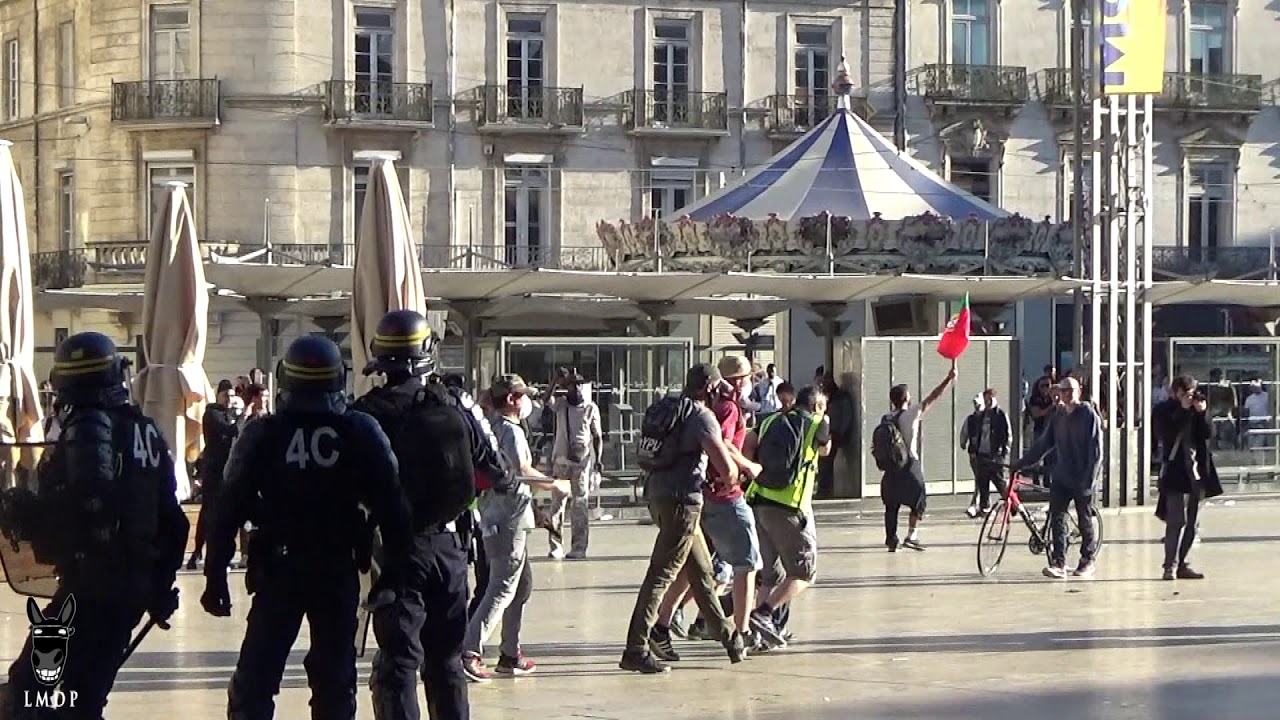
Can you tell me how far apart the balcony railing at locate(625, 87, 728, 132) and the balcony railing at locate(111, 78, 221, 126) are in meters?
8.16

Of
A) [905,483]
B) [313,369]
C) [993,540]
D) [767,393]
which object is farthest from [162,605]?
[767,393]

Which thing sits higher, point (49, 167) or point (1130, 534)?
point (49, 167)

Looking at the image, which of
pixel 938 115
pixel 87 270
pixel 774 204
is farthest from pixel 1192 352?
pixel 87 270

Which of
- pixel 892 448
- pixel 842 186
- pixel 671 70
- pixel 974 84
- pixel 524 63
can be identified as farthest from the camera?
pixel 974 84

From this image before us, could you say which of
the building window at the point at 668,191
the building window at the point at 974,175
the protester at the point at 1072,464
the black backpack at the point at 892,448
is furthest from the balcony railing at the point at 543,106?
the protester at the point at 1072,464

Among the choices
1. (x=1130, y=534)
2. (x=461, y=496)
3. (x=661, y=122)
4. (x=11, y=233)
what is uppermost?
(x=661, y=122)

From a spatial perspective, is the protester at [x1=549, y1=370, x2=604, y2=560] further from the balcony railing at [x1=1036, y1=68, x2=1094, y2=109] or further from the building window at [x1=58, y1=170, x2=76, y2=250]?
the balcony railing at [x1=1036, y1=68, x2=1094, y2=109]

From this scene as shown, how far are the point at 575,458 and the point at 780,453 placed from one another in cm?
749

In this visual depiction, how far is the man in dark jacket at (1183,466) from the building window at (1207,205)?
31.2 metres

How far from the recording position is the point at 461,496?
28.0 feet

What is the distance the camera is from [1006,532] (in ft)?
57.9

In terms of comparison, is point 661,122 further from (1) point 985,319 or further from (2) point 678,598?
(2) point 678,598

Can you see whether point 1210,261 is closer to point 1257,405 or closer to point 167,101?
point 1257,405

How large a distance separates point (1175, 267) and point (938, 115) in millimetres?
6110
